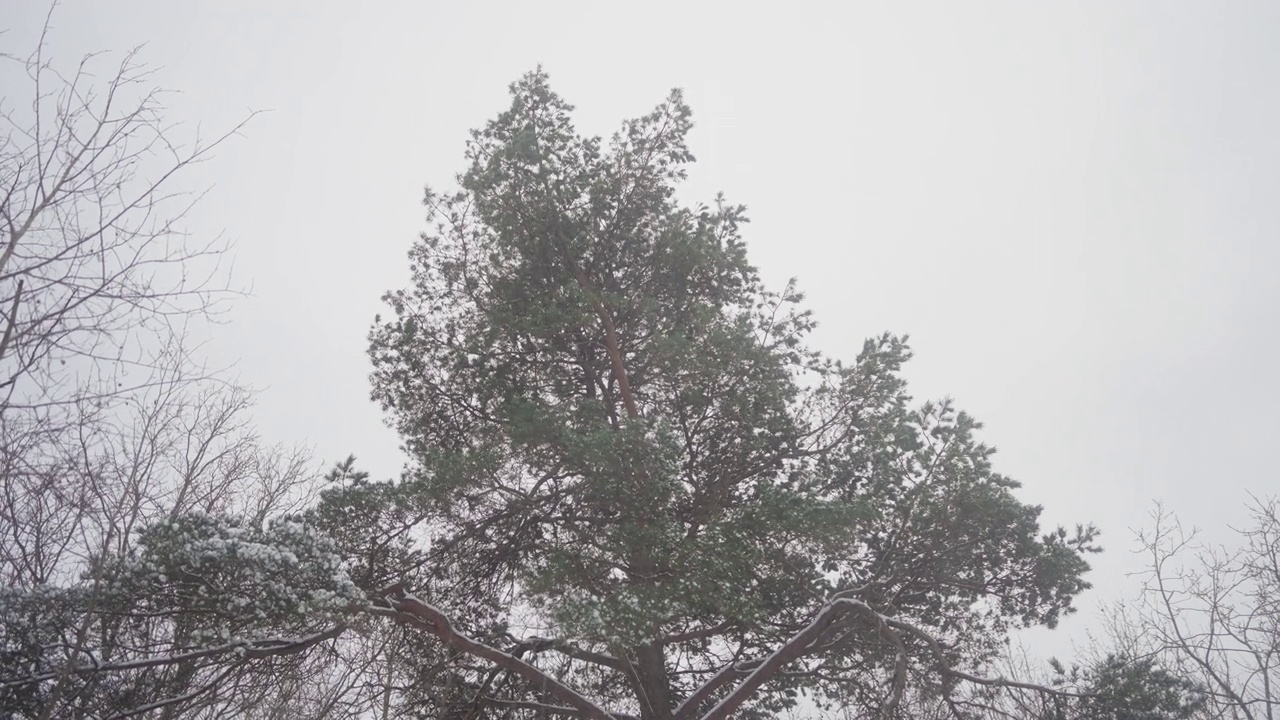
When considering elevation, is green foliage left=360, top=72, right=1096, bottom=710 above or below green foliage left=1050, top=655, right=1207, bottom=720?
above

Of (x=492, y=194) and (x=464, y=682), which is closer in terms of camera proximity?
(x=464, y=682)

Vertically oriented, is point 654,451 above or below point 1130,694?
above

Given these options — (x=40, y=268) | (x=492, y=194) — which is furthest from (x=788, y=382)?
(x=40, y=268)

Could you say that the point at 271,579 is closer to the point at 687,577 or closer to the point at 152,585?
the point at 152,585

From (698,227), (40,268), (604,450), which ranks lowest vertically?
(40,268)

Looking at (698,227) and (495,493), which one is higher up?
(698,227)

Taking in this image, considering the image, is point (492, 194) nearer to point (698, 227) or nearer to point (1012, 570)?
point (698, 227)

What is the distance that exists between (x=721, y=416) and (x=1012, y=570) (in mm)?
3980

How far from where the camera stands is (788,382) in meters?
10.3

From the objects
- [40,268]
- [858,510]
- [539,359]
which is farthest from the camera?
[539,359]

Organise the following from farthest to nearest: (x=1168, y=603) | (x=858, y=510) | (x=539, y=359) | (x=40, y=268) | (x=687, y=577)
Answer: (x=539, y=359) < (x=1168, y=603) < (x=858, y=510) < (x=687, y=577) < (x=40, y=268)

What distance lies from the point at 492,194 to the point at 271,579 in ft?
20.8

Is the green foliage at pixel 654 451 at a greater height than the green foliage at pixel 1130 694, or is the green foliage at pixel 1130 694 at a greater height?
the green foliage at pixel 654 451

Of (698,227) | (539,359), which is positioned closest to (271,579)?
(539,359)
